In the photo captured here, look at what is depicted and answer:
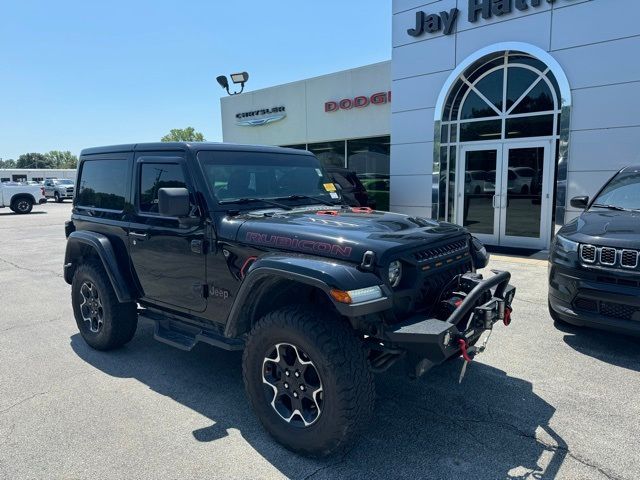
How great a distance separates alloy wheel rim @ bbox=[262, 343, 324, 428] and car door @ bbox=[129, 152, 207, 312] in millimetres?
914

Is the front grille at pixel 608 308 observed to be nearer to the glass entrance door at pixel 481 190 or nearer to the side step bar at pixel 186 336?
the side step bar at pixel 186 336

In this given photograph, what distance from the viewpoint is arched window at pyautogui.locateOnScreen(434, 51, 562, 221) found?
9.70 metres

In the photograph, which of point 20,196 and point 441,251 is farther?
point 20,196

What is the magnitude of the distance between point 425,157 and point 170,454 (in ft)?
32.0

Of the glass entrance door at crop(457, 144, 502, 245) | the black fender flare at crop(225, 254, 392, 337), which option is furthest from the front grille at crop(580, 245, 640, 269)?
the glass entrance door at crop(457, 144, 502, 245)

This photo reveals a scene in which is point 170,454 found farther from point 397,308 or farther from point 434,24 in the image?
point 434,24

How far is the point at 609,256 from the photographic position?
421 cm

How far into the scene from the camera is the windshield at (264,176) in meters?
3.76

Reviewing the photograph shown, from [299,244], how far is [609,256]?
118 inches

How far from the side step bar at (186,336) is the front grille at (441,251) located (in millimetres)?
1475

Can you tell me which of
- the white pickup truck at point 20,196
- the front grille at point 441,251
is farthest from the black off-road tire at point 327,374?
the white pickup truck at point 20,196

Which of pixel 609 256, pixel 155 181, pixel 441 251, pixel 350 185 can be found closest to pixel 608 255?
pixel 609 256

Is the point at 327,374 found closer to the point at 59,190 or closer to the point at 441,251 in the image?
the point at 441,251

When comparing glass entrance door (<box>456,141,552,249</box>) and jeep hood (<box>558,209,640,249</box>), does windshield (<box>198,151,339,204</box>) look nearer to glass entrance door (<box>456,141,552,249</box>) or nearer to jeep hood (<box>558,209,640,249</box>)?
jeep hood (<box>558,209,640,249</box>)
